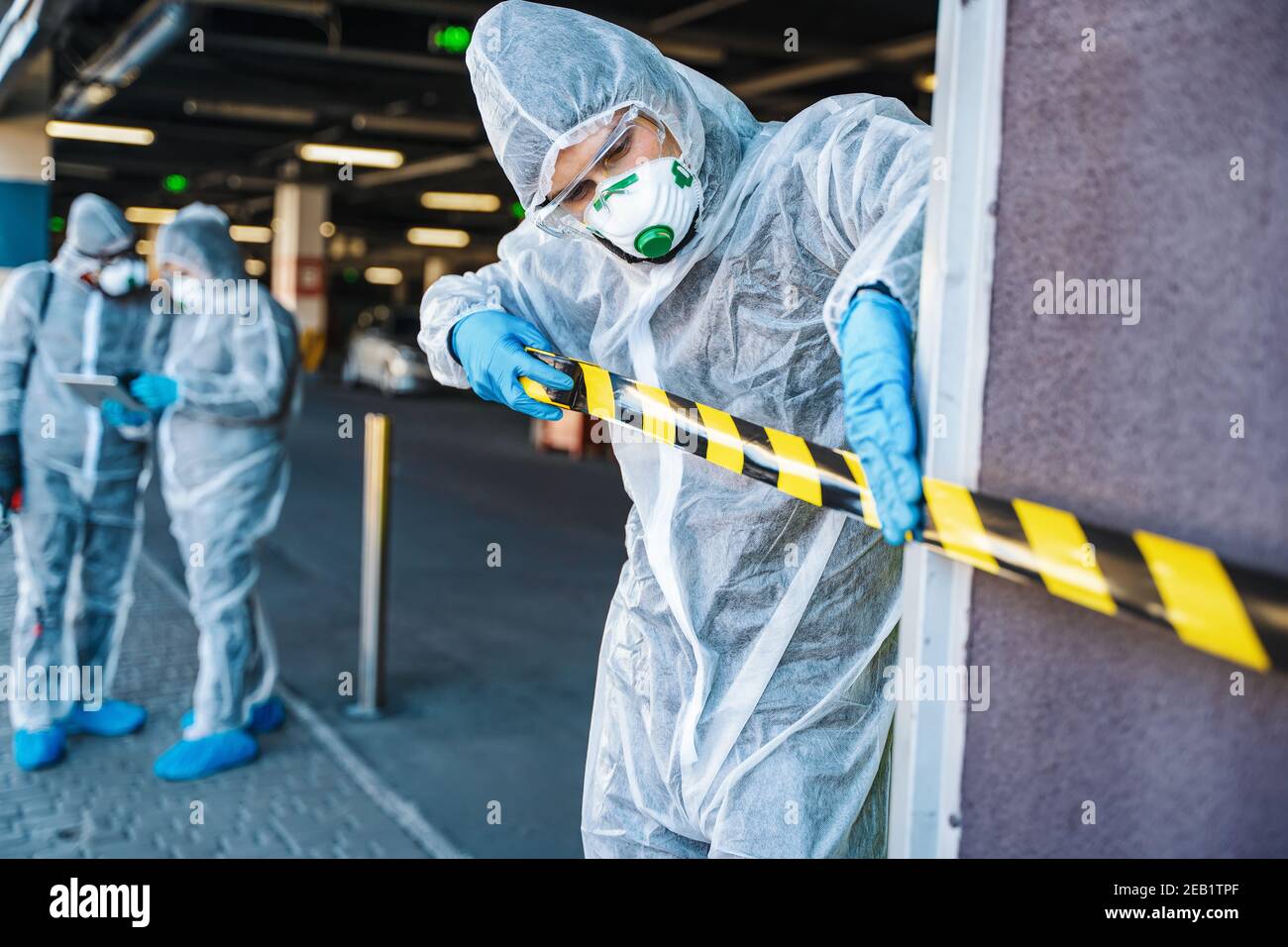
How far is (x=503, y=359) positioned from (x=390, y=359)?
68.9 ft

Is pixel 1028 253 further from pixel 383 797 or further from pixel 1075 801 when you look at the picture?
pixel 383 797

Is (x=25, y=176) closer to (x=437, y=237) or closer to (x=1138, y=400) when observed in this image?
(x=1138, y=400)

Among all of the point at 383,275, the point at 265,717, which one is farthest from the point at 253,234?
the point at 265,717

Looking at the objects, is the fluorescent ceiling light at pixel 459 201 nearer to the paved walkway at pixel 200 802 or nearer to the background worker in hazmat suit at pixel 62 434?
the background worker in hazmat suit at pixel 62 434

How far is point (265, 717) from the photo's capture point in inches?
195

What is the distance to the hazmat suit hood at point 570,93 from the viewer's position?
195 cm

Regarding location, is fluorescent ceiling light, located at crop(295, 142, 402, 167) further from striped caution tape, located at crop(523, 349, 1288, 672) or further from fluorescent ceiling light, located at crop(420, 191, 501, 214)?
striped caution tape, located at crop(523, 349, 1288, 672)

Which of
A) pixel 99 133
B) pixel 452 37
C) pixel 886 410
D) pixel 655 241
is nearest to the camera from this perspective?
pixel 886 410

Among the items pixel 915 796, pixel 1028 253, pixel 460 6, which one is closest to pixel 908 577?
pixel 915 796

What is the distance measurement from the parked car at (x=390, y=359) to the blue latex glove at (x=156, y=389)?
17168 millimetres

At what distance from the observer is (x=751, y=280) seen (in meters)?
2.00

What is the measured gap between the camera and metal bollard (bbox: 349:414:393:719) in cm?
518

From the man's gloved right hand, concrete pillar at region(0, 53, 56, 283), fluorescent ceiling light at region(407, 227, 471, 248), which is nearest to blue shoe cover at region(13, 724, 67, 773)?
the man's gloved right hand

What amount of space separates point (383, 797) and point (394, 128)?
14696 millimetres
